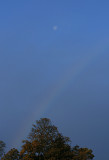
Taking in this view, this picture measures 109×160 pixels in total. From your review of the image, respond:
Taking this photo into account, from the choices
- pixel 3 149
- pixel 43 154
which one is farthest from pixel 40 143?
pixel 3 149

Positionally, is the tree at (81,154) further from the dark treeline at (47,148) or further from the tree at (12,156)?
the tree at (12,156)

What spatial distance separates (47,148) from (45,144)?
138 centimetres

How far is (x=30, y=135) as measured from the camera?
71.4 metres

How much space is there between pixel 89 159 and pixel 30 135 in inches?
772

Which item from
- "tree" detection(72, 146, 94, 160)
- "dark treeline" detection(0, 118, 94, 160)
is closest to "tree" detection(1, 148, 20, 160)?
"dark treeline" detection(0, 118, 94, 160)

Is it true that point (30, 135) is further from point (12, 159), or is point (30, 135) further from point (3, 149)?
point (3, 149)

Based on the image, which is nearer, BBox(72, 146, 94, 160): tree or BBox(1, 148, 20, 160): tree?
BBox(72, 146, 94, 160): tree

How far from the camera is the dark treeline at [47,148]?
65294 millimetres

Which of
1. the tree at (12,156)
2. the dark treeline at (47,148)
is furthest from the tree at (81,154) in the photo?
the tree at (12,156)

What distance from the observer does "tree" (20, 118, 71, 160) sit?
65.9 meters

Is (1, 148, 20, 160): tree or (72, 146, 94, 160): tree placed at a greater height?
(1, 148, 20, 160): tree

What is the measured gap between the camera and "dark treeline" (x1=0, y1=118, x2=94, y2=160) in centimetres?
6529

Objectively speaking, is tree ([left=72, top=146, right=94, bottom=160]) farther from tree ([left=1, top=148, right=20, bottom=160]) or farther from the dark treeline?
tree ([left=1, top=148, right=20, bottom=160])

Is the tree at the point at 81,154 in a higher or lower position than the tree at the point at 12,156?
lower
